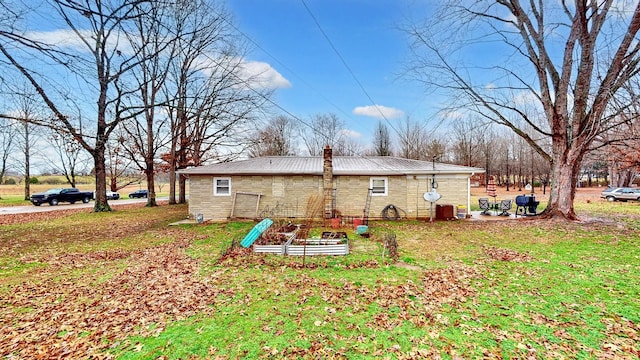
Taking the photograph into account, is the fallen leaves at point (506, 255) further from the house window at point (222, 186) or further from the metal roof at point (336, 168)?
the house window at point (222, 186)

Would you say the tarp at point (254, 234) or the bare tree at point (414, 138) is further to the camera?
the bare tree at point (414, 138)

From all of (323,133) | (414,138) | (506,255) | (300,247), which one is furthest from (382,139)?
(300,247)

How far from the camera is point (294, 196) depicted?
13656 mm

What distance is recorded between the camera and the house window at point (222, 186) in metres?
13.6

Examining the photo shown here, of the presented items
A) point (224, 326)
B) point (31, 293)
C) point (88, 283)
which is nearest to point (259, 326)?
point (224, 326)

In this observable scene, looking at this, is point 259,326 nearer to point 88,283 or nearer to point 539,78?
point 88,283

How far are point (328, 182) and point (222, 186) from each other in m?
5.35

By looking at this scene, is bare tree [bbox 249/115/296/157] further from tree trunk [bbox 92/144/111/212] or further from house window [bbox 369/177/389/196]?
house window [bbox 369/177/389/196]

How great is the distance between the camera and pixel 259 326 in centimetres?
389

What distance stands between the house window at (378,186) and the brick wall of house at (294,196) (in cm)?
18

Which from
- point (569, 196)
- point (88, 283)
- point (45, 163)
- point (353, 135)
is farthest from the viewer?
point (353, 135)

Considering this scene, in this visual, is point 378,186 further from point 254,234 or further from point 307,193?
point 254,234

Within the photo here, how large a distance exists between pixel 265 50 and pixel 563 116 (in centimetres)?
1312

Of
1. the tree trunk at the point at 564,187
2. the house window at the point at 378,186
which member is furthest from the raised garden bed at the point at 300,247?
the tree trunk at the point at 564,187
